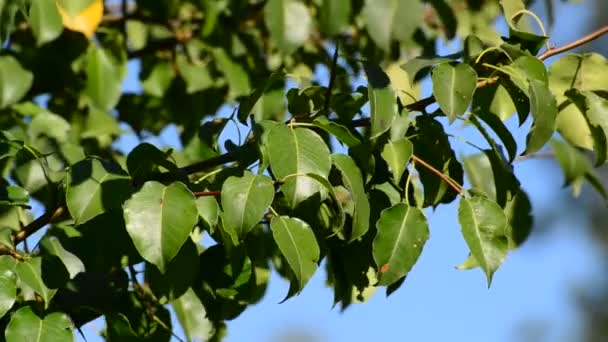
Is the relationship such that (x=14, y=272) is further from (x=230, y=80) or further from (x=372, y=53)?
(x=372, y=53)

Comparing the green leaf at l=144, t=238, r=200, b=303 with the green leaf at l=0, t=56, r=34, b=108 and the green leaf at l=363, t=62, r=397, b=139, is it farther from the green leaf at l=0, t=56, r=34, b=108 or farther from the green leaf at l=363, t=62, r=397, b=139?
the green leaf at l=0, t=56, r=34, b=108

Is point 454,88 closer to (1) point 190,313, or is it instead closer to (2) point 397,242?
(2) point 397,242

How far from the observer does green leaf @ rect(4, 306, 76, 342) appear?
1713mm

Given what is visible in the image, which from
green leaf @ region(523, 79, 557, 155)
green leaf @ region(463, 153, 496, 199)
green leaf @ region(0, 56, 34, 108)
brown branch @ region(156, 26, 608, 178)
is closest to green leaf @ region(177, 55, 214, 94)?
green leaf @ region(0, 56, 34, 108)

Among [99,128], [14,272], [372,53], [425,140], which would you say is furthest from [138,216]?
[372,53]

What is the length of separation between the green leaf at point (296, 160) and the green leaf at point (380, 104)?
0.24ft

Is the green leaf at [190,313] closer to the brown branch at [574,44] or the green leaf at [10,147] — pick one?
the green leaf at [10,147]

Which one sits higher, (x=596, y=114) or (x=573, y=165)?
(x=596, y=114)

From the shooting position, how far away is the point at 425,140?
1.87 meters

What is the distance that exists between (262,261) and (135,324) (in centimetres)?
21

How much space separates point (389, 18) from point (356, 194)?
0.68 meters

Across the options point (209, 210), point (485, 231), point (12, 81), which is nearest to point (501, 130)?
point (485, 231)

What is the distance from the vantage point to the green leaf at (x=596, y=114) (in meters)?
1.86

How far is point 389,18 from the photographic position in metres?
2.31
